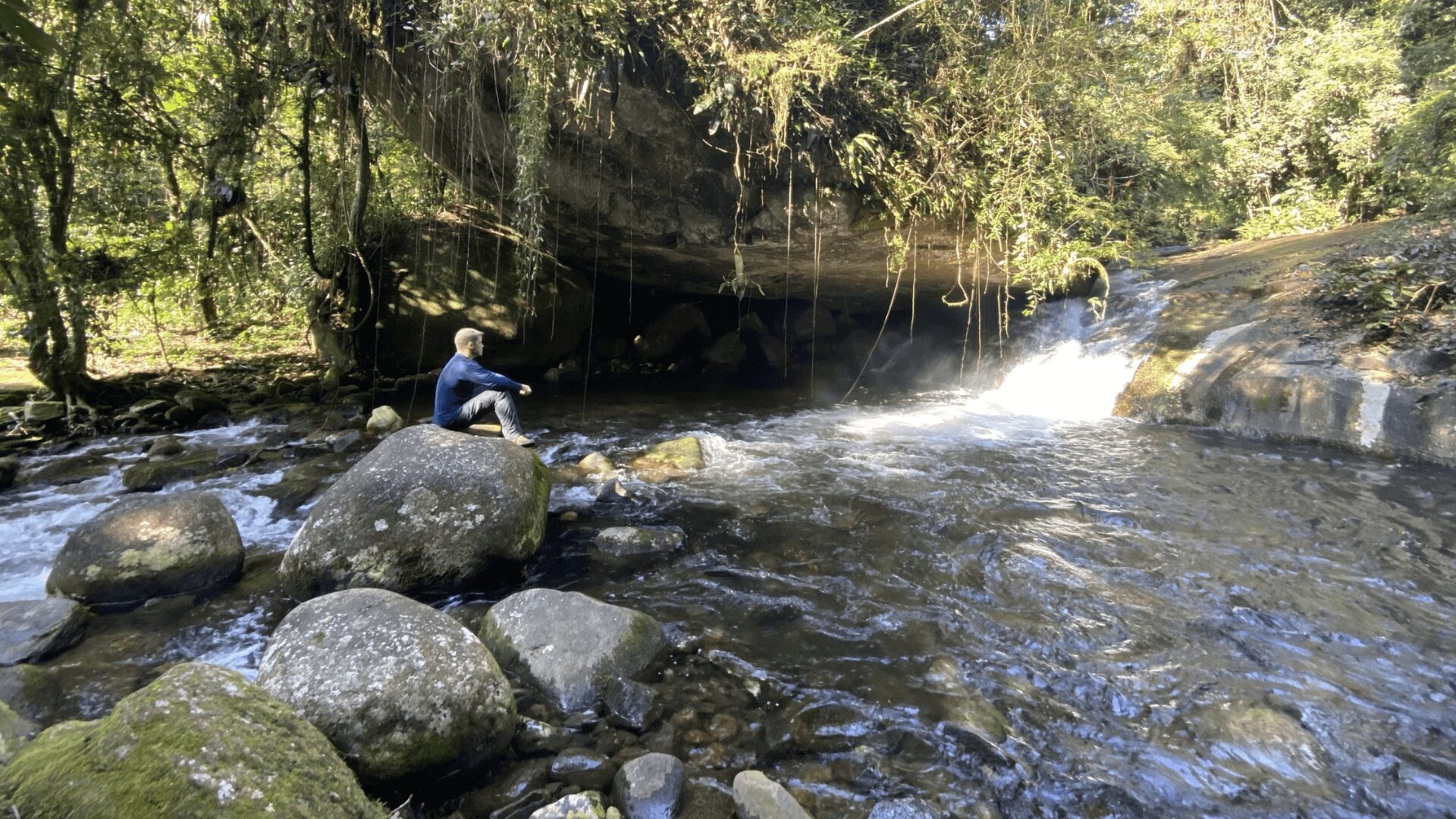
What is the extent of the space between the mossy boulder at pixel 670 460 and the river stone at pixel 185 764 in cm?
515

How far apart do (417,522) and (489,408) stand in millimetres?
2847

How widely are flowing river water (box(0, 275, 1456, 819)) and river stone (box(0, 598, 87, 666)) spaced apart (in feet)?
0.84

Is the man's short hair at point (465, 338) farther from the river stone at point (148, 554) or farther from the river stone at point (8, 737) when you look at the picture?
the river stone at point (8, 737)

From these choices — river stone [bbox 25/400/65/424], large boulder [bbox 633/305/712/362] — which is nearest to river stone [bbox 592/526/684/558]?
river stone [bbox 25/400/65/424]

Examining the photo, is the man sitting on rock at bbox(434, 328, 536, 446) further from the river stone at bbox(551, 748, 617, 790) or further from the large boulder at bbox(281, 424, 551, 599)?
the river stone at bbox(551, 748, 617, 790)

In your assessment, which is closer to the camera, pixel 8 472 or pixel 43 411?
pixel 8 472

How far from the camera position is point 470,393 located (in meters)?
7.54

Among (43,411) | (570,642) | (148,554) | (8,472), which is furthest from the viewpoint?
(43,411)

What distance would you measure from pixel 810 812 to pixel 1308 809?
81.2 inches

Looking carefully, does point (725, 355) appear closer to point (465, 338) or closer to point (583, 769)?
point (465, 338)

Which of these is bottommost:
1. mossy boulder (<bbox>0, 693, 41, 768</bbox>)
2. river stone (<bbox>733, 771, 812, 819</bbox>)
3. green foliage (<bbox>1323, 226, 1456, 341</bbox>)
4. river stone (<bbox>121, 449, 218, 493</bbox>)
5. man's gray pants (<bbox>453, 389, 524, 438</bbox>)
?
river stone (<bbox>733, 771, 812, 819</bbox>)

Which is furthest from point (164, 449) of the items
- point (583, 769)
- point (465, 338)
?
point (583, 769)

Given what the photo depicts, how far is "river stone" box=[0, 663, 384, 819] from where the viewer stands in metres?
1.87

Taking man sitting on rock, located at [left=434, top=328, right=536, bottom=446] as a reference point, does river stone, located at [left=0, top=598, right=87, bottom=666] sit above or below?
below
